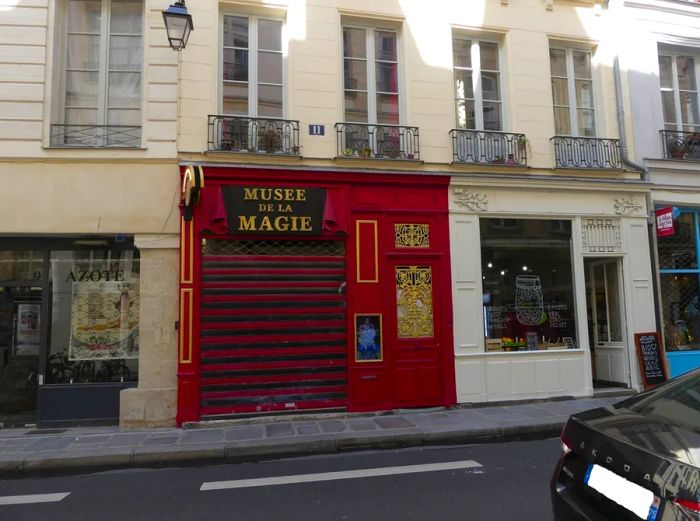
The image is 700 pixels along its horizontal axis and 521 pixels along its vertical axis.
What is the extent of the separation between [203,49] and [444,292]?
560 cm

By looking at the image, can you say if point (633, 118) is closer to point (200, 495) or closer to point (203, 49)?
point (203, 49)

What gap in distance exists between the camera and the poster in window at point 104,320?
26.1ft

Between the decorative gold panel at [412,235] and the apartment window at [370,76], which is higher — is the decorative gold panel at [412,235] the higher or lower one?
the lower one

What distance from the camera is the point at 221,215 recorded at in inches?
307

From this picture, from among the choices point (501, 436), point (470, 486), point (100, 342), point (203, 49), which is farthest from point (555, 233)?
point (100, 342)

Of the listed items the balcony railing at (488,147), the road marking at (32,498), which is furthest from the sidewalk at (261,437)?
the balcony railing at (488,147)

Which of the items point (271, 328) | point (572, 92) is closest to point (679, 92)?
point (572, 92)

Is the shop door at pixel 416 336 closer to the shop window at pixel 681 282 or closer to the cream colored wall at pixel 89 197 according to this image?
the cream colored wall at pixel 89 197

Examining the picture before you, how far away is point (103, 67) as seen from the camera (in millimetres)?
8336

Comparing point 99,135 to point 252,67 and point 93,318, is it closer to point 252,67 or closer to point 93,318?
point 252,67

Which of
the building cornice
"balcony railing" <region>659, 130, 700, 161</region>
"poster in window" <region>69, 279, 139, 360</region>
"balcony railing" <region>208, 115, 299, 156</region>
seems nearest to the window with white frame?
"balcony railing" <region>208, 115, 299, 156</region>

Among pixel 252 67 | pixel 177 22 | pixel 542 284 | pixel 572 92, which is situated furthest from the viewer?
pixel 572 92

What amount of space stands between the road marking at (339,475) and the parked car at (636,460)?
8.33ft

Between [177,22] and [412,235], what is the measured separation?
4751 millimetres
